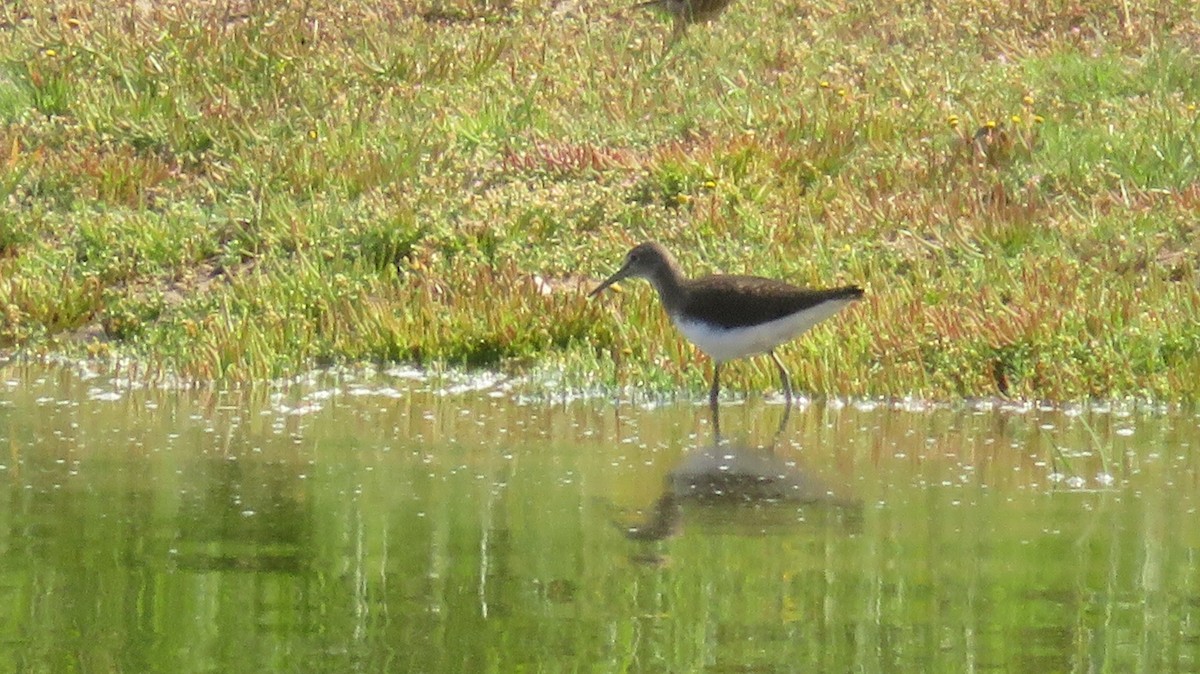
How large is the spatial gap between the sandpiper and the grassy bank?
442mm

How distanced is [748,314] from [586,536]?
347 cm

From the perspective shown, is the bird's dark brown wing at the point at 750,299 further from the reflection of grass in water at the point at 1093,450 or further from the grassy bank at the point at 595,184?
the reflection of grass in water at the point at 1093,450

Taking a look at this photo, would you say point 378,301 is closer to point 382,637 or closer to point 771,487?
point 771,487

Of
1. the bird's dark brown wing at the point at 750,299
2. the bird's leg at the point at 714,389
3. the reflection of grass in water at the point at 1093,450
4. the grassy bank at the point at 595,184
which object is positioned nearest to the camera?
the reflection of grass in water at the point at 1093,450

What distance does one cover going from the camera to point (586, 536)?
8.12 metres

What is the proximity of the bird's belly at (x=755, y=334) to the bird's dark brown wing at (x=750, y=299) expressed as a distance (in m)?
0.03

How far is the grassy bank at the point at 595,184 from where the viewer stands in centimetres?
1246

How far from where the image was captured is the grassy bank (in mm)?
12461

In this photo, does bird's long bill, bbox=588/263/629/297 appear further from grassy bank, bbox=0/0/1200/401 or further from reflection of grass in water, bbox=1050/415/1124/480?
reflection of grass in water, bbox=1050/415/1124/480

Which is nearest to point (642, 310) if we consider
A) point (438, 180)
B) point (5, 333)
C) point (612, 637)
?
point (438, 180)

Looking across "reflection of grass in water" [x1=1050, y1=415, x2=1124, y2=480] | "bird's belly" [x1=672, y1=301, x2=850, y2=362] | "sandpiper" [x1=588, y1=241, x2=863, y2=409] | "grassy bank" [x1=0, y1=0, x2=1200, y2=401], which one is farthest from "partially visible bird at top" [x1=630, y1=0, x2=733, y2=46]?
"reflection of grass in water" [x1=1050, y1=415, x2=1124, y2=480]

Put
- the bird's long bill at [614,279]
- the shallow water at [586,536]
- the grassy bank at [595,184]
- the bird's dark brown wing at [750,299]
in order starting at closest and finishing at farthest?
the shallow water at [586,536]
the bird's dark brown wing at [750,299]
the grassy bank at [595,184]
the bird's long bill at [614,279]

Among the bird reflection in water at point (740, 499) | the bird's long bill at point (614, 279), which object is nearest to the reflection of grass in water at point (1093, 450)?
the bird reflection in water at point (740, 499)

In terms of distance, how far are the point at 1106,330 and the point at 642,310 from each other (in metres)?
2.75
